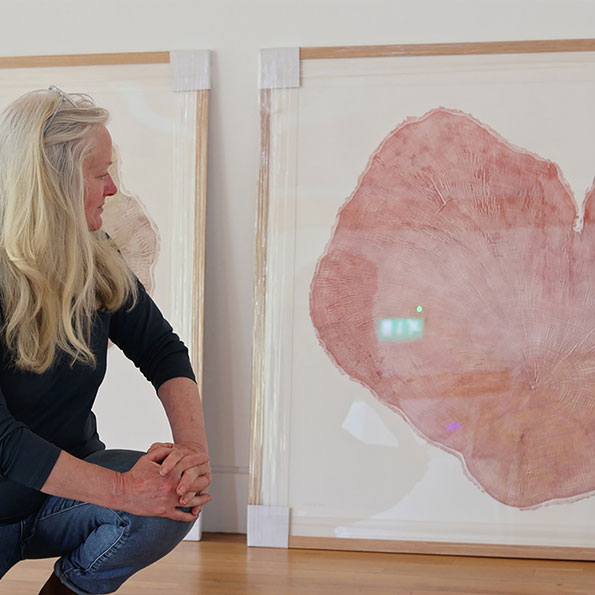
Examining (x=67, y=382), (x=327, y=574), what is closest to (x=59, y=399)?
(x=67, y=382)

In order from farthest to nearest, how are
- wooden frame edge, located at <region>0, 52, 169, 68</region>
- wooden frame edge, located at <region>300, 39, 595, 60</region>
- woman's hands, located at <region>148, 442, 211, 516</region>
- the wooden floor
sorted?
1. wooden frame edge, located at <region>0, 52, 169, 68</region>
2. wooden frame edge, located at <region>300, 39, 595, 60</region>
3. the wooden floor
4. woman's hands, located at <region>148, 442, 211, 516</region>

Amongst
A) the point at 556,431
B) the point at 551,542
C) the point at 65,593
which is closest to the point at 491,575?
the point at 551,542

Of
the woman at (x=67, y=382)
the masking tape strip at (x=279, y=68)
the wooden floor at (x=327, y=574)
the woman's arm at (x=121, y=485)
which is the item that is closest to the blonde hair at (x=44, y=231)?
the woman at (x=67, y=382)

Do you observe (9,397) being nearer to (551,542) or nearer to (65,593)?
(65,593)

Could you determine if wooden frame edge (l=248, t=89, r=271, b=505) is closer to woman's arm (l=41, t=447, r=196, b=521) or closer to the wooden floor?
the wooden floor

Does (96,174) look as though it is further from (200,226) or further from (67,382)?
(200,226)

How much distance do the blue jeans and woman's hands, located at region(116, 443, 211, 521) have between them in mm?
77

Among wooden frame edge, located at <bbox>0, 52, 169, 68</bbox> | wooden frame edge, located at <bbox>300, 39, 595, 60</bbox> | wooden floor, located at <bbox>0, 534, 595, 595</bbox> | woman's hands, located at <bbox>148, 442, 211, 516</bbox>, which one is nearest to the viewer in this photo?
woman's hands, located at <bbox>148, 442, 211, 516</bbox>

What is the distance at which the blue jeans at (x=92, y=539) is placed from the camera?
5.88 ft

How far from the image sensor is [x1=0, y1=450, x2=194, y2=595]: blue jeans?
179 cm

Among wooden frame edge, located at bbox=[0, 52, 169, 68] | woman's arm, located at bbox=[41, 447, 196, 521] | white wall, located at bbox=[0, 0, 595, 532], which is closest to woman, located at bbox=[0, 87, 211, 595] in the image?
woman's arm, located at bbox=[41, 447, 196, 521]

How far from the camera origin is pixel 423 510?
9.64ft

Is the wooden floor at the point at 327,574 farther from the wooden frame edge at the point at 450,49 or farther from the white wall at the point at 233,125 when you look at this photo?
the wooden frame edge at the point at 450,49

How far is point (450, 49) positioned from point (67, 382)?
1.89 metres
